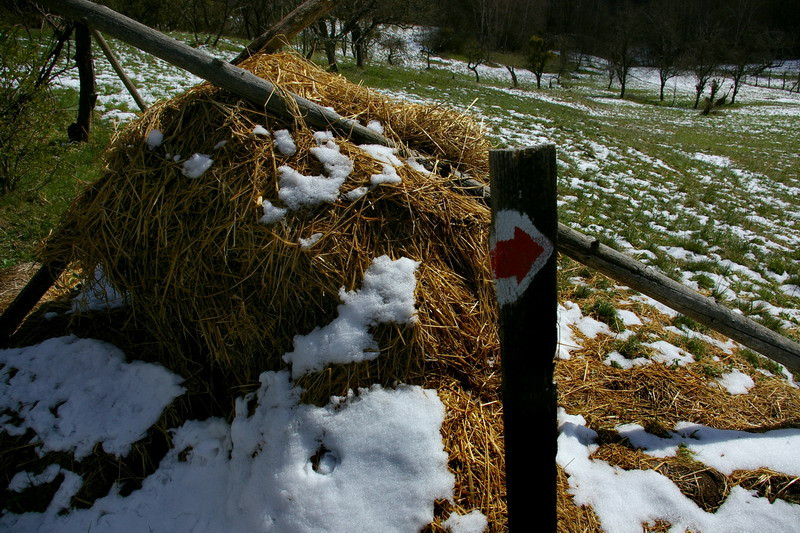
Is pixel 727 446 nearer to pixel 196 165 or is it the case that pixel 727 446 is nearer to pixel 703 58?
pixel 196 165

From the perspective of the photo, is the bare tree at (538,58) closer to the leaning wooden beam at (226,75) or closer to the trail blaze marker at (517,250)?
the leaning wooden beam at (226,75)

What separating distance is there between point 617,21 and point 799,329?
7959cm

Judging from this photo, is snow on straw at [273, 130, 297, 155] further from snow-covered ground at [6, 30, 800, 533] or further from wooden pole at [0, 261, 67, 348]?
wooden pole at [0, 261, 67, 348]

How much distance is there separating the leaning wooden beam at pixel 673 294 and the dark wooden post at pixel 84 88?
658cm

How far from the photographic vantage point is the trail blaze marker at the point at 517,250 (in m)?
1.40

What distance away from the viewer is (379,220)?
88.1 inches

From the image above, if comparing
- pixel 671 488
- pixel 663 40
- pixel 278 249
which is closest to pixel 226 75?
pixel 278 249

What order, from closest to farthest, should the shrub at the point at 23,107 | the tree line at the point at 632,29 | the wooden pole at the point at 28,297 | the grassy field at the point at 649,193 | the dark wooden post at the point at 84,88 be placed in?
the wooden pole at the point at 28,297, the shrub at the point at 23,107, the grassy field at the point at 649,193, the dark wooden post at the point at 84,88, the tree line at the point at 632,29

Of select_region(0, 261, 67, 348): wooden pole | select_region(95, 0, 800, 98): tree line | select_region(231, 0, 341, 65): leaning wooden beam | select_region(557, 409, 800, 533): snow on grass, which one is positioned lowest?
select_region(557, 409, 800, 533): snow on grass

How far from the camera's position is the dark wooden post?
5516mm

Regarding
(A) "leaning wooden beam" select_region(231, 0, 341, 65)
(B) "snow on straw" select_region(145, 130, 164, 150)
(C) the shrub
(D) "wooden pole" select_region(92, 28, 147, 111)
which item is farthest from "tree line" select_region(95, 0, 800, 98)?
(B) "snow on straw" select_region(145, 130, 164, 150)

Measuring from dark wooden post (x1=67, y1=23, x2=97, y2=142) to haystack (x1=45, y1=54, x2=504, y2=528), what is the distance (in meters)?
4.41

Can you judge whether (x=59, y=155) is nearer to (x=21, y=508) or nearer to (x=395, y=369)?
(x=21, y=508)

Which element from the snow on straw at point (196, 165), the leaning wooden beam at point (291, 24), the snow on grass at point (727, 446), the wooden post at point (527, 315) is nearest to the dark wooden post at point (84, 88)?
the leaning wooden beam at point (291, 24)
